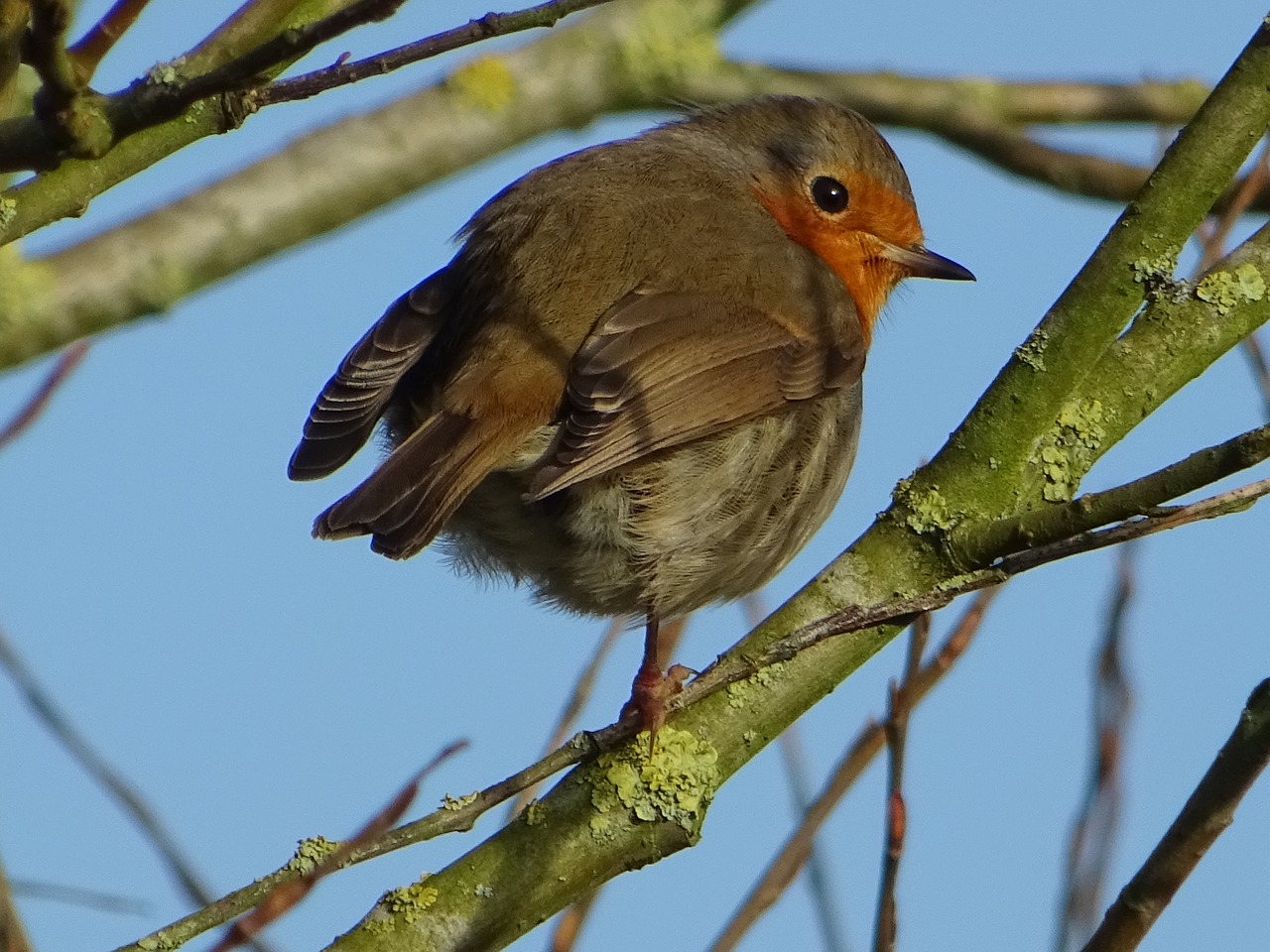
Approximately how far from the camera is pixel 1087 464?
10.9ft

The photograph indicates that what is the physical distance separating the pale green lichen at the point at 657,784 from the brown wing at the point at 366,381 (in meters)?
1.08

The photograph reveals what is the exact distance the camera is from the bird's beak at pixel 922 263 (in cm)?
495

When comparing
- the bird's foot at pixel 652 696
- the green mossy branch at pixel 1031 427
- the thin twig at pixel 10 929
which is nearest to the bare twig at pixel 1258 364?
the green mossy branch at pixel 1031 427

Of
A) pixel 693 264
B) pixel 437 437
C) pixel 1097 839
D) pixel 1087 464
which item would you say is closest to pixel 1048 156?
pixel 693 264

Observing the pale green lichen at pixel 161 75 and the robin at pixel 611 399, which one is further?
the robin at pixel 611 399

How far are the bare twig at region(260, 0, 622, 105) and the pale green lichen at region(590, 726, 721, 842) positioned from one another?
1326mm

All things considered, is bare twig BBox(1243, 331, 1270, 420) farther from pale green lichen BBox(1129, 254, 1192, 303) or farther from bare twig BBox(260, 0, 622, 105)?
bare twig BBox(260, 0, 622, 105)

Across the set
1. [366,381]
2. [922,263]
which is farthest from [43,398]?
[922,263]

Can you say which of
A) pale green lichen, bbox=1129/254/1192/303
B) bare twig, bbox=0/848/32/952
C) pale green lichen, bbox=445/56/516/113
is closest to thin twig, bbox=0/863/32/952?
bare twig, bbox=0/848/32/952

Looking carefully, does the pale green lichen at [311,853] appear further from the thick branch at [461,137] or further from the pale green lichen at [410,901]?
the thick branch at [461,137]

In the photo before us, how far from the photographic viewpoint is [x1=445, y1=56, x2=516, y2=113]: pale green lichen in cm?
477

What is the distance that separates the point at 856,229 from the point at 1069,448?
1.72 m

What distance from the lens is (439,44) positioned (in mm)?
2111

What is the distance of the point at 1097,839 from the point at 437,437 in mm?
1509
